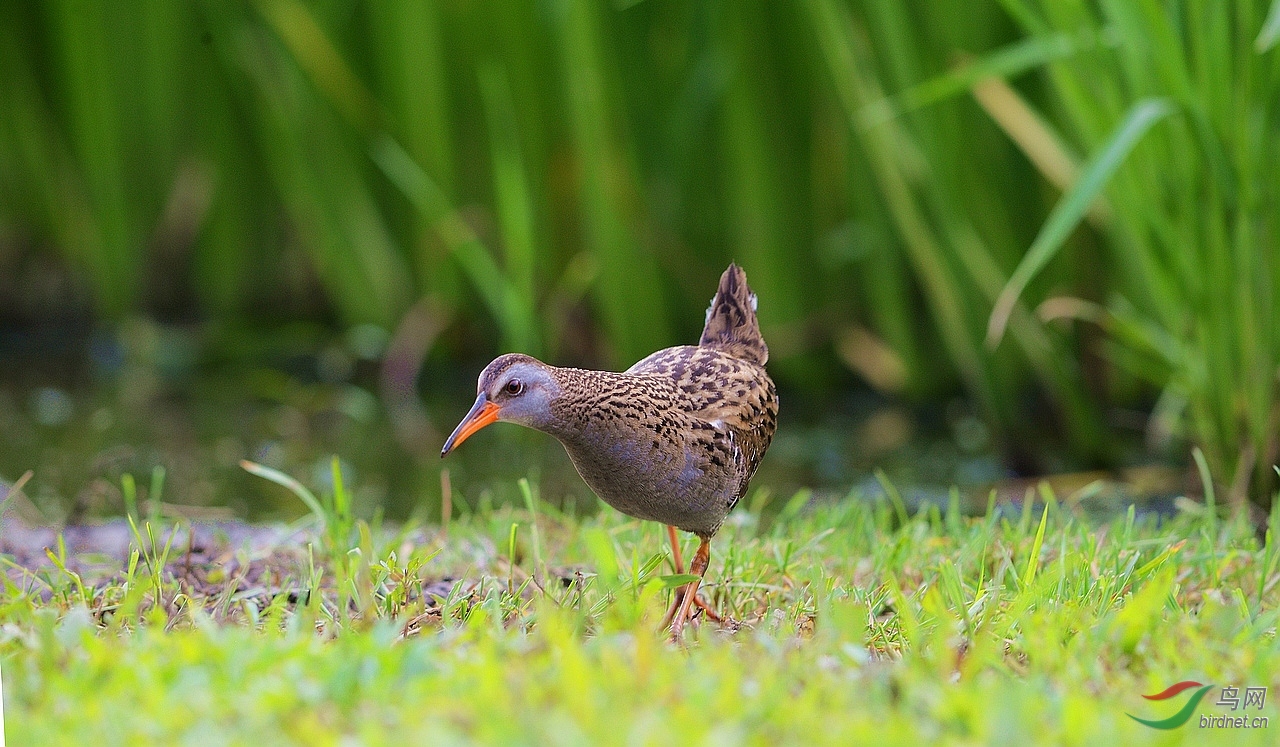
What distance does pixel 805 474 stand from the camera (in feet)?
19.6

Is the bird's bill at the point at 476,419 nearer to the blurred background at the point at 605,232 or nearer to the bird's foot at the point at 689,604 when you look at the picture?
the bird's foot at the point at 689,604

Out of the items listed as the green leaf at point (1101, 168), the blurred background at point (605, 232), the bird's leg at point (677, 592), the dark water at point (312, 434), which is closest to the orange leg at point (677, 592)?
the bird's leg at point (677, 592)

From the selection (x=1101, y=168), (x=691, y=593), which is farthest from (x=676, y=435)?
(x=1101, y=168)

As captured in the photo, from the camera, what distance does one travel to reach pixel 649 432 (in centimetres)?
303

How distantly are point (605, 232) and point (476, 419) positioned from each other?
3.31 m

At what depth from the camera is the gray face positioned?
117 inches

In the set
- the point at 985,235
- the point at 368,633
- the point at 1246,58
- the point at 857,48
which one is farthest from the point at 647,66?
the point at 368,633

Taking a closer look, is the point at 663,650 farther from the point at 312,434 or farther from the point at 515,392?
the point at 312,434

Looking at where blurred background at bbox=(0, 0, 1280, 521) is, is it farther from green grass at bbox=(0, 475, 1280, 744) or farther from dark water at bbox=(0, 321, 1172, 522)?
green grass at bbox=(0, 475, 1280, 744)

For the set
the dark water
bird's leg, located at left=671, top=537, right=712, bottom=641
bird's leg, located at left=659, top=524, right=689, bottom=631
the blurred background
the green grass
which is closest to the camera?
the green grass

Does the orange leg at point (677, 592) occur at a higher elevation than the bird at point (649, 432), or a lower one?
lower

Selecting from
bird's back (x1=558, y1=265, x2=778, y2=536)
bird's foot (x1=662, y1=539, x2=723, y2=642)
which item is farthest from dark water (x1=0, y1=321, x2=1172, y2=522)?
bird's foot (x1=662, y1=539, x2=723, y2=642)

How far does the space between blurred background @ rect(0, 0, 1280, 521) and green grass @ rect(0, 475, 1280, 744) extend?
3.83 feet

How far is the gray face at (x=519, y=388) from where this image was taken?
297 centimetres
